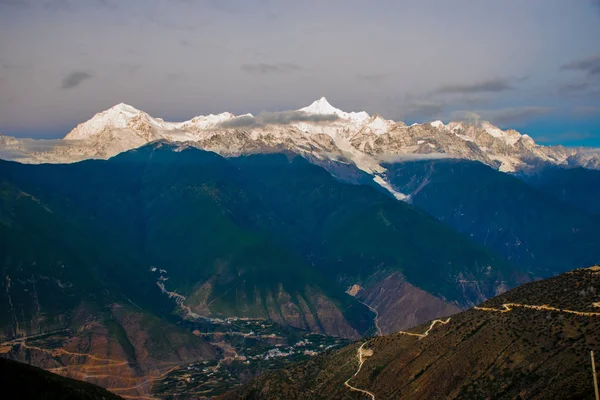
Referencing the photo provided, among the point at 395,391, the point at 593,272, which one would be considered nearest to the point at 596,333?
the point at 593,272

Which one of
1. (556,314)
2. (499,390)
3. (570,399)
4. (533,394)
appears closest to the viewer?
(570,399)

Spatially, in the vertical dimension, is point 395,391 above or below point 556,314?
below

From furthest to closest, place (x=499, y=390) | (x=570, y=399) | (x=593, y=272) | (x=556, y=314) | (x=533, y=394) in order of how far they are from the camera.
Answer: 1. (x=593, y=272)
2. (x=556, y=314)
3. (x=499, y=390)
4. (x=533, y=394)
5. (x=570, y=399)

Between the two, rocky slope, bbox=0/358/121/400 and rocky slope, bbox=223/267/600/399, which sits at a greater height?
rocky slope, bbox=0/358/121/400

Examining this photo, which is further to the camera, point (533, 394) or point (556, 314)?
point (556, 314)

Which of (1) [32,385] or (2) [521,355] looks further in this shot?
(2) [521,355]

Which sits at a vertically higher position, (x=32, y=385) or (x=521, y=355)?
(x=32, y=385)

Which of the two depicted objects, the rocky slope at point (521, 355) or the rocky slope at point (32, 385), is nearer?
the rocky slope at point (521, 355)

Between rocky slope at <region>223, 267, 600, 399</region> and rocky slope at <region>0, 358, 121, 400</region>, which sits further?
rocky slope at <region>0, 358, 121, 400</region>

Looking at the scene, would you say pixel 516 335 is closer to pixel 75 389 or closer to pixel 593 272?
pixel 593 272

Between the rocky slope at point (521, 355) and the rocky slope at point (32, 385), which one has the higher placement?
the rocky slope at point (32, 385)
